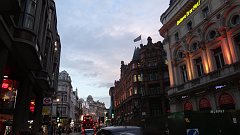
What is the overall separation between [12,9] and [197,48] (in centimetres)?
2512

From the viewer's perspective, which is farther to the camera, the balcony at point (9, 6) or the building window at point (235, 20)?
the building window at point (235, 20)

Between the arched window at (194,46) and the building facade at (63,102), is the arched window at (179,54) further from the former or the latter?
the building facade at (63,102)

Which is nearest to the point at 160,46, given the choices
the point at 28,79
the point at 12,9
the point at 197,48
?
the point at 197,48

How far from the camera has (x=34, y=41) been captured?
15719mm

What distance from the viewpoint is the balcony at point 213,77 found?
897 inches

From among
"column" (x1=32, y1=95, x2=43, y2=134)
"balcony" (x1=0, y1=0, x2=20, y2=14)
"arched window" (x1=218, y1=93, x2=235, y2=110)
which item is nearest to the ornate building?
"column" (x1=32, y1=95, x2=43, y2=134)

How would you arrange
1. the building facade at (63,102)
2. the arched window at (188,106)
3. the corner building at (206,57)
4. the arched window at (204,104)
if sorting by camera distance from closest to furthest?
the corner building at (206,57)
the arched window at (204,104)
the arched window at (188,106)
the building facade at (63,102)

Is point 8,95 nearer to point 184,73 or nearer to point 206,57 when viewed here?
point 206,57

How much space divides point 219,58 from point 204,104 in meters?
6.11

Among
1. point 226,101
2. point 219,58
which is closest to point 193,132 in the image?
point 226,101

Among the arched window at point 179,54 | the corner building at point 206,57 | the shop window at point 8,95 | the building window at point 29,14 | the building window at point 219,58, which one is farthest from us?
the arched window at point 179,54

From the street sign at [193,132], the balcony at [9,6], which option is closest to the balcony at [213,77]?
the street sign at [193,132]

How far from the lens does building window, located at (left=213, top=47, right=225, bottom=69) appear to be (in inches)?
1029

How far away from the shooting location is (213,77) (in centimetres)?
2580
